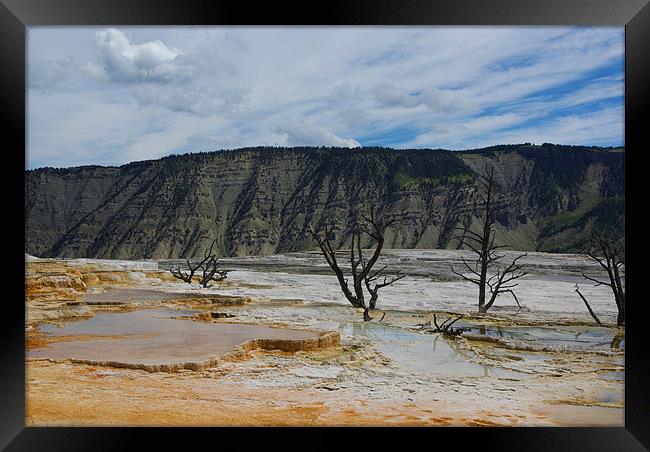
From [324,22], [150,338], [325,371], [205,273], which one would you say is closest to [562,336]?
[325,371]

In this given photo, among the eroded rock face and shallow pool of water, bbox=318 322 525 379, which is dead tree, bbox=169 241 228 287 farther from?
the eroded rock face

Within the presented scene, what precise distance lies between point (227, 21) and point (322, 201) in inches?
2507

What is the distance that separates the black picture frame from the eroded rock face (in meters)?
55.1

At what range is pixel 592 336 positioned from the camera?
11.1 meters

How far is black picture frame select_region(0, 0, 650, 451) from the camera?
399 cm

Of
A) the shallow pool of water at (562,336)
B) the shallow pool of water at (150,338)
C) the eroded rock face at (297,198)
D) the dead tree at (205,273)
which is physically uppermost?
the eroded rock face at (297,198)

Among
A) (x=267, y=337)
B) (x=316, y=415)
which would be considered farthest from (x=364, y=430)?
(x=267, y=337)

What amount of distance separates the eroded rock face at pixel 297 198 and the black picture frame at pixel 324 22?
55.1 m

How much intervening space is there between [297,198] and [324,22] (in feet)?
212

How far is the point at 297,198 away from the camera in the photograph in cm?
6875

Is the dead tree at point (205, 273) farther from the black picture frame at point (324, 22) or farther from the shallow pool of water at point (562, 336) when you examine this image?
the black picture frame at point (324, 22)

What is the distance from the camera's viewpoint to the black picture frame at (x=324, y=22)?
3.99 meters

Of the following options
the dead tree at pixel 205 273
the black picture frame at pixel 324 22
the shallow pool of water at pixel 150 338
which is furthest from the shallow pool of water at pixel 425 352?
the dead tree at pixel 205 273
